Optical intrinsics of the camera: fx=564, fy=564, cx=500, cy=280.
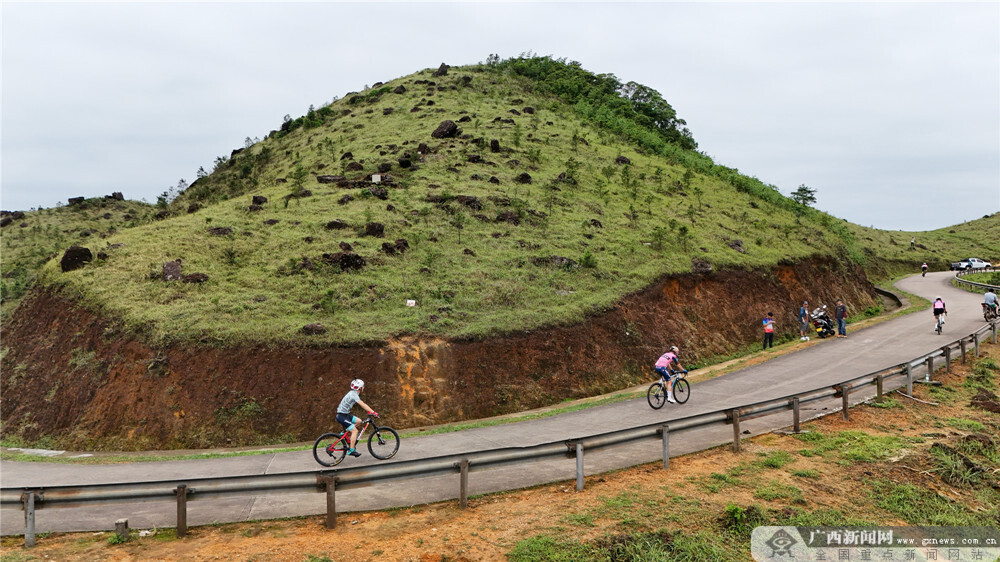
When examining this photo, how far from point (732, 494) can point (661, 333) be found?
1540 cm

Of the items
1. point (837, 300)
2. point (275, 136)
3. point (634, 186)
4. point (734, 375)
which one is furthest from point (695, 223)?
point (275, 136)

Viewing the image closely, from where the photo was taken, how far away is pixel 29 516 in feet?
27.2

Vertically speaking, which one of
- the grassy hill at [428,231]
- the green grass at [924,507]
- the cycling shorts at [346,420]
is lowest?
the green grass at [924,507]

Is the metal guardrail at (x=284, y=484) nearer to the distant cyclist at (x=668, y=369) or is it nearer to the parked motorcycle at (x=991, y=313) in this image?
the distant cyclist at (x=668, y=369)

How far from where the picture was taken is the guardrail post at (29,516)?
27.1ft

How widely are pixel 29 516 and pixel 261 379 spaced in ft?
32.6

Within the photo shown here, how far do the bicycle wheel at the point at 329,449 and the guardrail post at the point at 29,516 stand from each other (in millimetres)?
5114

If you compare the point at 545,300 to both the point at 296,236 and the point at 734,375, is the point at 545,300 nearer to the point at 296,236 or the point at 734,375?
the point at 734,375

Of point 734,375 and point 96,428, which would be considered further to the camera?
point 734,375

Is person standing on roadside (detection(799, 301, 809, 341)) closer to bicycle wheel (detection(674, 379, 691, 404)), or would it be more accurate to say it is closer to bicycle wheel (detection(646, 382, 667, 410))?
bicycle wheel (detection(674, 379, 691, 404))

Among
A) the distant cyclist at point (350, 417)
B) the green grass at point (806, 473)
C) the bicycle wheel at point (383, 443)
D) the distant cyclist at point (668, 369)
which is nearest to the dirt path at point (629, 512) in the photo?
the green grass at point (806, 473)

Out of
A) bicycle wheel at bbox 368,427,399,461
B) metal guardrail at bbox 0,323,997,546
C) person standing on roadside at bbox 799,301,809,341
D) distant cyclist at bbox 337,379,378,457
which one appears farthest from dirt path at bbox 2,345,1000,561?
person standing on roadside at bbox 799,301,809,341

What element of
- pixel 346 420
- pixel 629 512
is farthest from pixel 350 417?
pixel 629 512

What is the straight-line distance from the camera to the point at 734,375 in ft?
70.3
